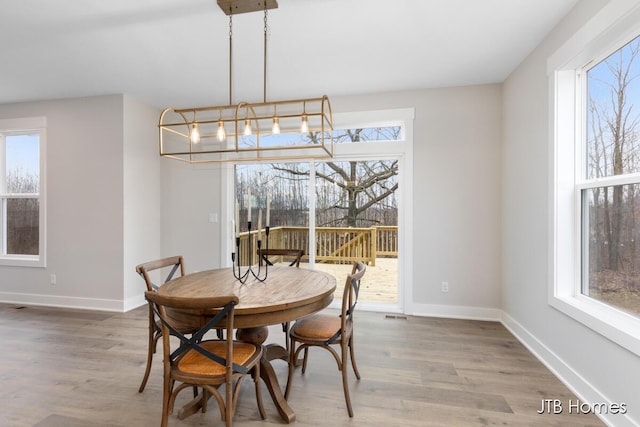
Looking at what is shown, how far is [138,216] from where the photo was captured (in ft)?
13.4

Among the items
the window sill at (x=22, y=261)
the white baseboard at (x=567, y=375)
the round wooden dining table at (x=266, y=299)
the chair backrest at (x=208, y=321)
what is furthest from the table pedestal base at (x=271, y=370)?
the window sill at (x=22, y=261)

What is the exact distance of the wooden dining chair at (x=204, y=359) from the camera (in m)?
1.48

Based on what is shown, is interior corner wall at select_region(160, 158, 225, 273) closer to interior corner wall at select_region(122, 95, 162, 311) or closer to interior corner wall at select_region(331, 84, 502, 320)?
interior corner wall at select_region(122, 95, 162, 311)

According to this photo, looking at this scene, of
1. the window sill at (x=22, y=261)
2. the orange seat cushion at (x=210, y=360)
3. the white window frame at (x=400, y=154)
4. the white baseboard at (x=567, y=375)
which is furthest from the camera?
the window sill at (x=22, y=261)


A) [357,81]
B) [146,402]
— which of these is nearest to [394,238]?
[357,81]

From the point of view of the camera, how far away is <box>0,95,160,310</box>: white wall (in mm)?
3891

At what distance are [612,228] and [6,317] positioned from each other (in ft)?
18.6

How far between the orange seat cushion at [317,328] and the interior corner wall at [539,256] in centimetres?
157

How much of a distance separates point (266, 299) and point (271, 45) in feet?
6.96

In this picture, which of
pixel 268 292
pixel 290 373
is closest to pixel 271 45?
pixel 268 292

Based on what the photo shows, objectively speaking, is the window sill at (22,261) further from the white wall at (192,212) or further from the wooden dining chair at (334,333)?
the wooden dining chair at (334,333)

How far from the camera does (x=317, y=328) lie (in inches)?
84.2

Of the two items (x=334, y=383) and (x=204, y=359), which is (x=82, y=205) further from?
(x=334, y=383)

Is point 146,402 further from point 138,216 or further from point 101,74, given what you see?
point 101,74
